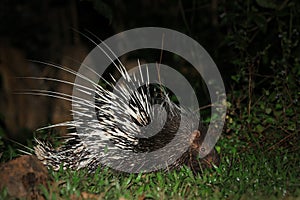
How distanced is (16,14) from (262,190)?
8384mm

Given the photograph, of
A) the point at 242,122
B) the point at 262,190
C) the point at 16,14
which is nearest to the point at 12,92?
the point at 16,14

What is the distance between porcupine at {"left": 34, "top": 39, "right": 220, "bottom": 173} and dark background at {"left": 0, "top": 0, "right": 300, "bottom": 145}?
402 millimetres

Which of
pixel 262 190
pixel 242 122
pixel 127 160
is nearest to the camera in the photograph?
pixel 262 190

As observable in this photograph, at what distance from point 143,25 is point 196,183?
245 inches

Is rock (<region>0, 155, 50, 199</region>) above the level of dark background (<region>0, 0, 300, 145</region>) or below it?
below

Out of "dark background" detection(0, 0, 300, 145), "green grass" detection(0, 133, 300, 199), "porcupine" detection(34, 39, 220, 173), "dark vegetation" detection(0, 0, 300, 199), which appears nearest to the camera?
"green grass" detection(0, 133, 300, 199)

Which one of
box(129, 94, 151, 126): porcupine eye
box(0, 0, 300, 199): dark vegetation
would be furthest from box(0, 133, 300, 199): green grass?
box(129, 94, 151, 126): porcupine eye

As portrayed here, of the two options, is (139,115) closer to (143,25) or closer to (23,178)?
Result: (23,178)

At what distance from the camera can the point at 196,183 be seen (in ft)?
16.3

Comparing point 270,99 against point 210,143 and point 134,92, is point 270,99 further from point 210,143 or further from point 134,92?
point 134,92

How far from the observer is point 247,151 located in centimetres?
628

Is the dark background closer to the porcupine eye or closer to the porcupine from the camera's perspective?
the porcupine

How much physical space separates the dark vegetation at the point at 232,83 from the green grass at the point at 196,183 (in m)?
0.01

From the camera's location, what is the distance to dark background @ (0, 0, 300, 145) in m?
6.85
